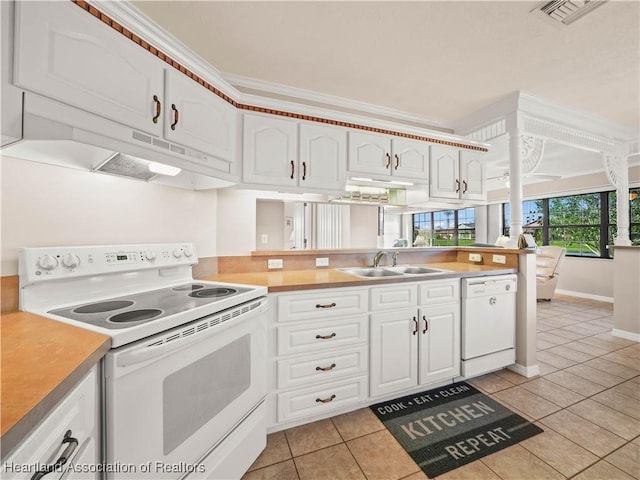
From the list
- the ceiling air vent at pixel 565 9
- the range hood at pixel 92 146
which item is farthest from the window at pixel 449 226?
the range hood at pixel 92 146

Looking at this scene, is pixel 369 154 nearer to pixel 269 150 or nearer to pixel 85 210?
pixel 269 150

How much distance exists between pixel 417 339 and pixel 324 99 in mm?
Result: 2310

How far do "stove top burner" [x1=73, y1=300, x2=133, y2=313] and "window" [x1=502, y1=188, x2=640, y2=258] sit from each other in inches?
297

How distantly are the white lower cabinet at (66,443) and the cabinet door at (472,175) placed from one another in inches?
124

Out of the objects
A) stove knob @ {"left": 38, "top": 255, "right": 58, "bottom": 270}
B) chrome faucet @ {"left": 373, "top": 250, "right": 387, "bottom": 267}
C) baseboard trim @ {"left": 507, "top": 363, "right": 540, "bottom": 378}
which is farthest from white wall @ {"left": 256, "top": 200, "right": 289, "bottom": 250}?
baseboard trim @ {"left": 507, "top": 363, "right": 540, "bottom": 378}

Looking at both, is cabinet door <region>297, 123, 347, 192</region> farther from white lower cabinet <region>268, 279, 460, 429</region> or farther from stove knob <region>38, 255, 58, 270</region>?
stove knob <region>38, 255, 58, 270</region>

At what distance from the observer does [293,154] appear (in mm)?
2123

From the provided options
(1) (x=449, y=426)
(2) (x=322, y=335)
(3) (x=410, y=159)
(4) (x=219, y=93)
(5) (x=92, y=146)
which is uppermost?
(4) (x=219, y=93)

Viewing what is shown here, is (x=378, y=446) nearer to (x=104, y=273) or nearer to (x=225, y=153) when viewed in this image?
(x=104, y=273)

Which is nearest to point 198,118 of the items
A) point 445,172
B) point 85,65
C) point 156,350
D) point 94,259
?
point 85,65

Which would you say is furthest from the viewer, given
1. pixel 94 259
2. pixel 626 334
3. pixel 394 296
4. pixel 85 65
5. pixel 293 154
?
pixel 626 334

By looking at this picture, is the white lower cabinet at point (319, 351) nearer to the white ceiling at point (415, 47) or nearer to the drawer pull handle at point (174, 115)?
the drawer pull handle at point (174, 115)

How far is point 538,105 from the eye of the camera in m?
2.82

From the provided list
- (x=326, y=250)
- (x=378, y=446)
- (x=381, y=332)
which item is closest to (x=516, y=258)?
(x=381, y=332)
